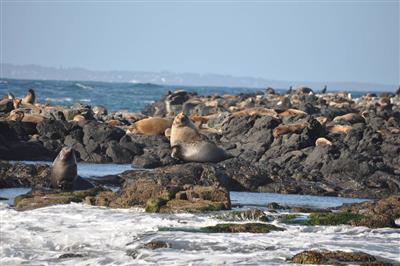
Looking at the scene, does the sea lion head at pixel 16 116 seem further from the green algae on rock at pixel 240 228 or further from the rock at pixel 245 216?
the green algae on rock at pixel 240 228

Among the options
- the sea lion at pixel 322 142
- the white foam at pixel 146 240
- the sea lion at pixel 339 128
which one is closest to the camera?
the white foam at pixel 146 240

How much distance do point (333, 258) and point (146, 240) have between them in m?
2.78

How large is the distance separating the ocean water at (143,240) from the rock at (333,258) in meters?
0.25

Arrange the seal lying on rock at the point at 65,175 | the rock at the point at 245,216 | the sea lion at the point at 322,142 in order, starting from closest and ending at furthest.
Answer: the rock at the point at 245,216 < the seal lying on rock at the point at 65,175 < the sea lion at the point at 322,142

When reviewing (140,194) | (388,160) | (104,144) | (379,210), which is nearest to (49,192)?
(140,194)

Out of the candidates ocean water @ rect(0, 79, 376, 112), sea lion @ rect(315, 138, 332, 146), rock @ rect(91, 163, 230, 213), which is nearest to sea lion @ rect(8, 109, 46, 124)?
sea lion @ rect(315, 138, 332, 146)

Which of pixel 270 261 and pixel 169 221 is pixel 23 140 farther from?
pixel 270 261

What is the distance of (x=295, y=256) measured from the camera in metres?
11.9

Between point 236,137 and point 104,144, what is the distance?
5.10 meters

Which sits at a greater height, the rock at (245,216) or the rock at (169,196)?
the rock at (169,196)

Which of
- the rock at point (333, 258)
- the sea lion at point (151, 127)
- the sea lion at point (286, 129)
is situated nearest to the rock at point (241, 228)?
the rock at point (333, 258)

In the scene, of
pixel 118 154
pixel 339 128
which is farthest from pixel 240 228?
pixel 339 128

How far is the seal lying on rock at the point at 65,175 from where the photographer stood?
1919 centimetres

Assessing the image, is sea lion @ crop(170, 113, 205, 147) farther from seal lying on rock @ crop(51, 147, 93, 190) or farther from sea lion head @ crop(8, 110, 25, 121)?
sea lion head @ crop(8, 110, 25, 121)
